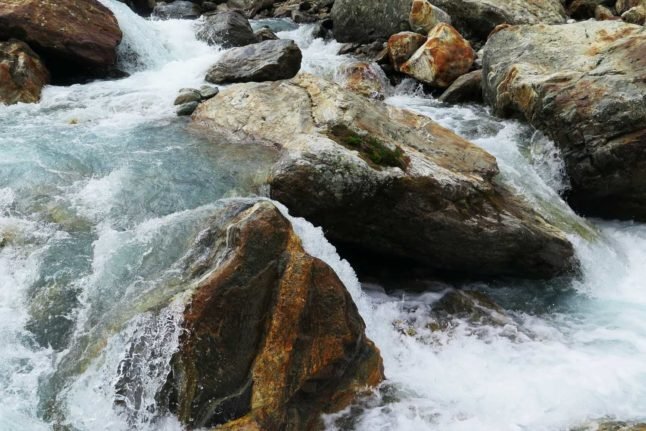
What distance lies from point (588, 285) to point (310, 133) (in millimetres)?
5141

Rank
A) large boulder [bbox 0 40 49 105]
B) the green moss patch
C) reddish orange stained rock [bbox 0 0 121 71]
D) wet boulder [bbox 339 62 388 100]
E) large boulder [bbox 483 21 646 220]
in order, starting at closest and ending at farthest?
the green moss patch → large boulder [bbox 483 21 646 220] → large boulder [bbox 0 40 49 105] → reddish orange stained rock [bbox 0 0 121 71] → wet boulder [bbox 339 62 388 100]

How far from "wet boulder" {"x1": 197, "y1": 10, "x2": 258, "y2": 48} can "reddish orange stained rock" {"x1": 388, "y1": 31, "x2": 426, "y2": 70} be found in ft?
17.4

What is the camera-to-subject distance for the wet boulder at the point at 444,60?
15.3 m

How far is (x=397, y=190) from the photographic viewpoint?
8195 mm

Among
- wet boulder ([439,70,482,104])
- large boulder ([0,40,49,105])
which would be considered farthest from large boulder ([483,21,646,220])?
large boulder ([0,40,49,105])

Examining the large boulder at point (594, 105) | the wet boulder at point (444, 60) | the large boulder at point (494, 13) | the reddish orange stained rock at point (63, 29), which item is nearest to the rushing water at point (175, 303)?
the large boulder at point (594, 105)

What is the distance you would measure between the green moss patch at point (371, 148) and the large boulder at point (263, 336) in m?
2.41

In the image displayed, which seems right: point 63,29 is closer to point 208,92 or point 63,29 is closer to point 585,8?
point 208,92

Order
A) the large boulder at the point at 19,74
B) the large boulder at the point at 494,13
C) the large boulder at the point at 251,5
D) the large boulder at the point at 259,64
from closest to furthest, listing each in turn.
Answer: the large boulder at the point at 19,74 < the large boulder at the point at 259,64 < the large boulder at the point at 494,13 < the large boulder at the point at 251,5

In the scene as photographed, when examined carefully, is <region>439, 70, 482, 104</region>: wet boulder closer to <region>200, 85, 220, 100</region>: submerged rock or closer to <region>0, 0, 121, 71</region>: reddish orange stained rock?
<region>200, 85, 220, 100</region>: submerged rock

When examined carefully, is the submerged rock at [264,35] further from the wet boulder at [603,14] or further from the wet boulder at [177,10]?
the wet boulder at [603,14]

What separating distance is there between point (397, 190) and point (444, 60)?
27.6 ft

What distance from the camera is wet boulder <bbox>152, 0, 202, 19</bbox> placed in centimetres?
2486

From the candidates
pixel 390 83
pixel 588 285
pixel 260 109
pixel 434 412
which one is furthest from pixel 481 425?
pixel 390 83
